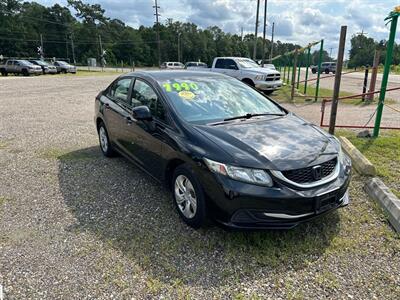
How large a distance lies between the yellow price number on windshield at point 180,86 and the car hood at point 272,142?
2.67ft

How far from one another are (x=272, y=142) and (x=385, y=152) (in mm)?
3271

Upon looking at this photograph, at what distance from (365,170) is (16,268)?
4.29 m

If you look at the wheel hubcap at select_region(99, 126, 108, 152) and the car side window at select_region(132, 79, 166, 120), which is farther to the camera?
the wheel hubcap at select_region(99, 126, 108, 152)

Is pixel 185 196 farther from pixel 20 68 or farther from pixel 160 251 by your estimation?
pixel 20 68

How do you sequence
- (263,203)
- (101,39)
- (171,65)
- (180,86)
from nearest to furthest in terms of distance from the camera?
(263,203) < (180,86) < (171,65) < (101,39)

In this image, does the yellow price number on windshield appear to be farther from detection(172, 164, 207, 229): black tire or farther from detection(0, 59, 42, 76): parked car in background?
detection(0, 59, 42, 76): parked car in background

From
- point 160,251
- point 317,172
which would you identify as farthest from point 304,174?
point 160,251

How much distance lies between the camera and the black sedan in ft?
8.95

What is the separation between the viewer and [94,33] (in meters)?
89.4

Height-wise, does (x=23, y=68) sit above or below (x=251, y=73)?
below

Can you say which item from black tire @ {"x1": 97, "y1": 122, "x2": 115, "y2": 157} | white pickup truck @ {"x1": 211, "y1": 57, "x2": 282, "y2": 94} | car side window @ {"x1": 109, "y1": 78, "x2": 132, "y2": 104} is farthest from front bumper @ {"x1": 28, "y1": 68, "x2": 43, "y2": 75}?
car side window @ {"x1": 109, "y1": 78, "x2": 132, "y2": 104}

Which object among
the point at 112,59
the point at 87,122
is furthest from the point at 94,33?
the point at 87,122

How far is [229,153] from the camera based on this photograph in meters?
2.87

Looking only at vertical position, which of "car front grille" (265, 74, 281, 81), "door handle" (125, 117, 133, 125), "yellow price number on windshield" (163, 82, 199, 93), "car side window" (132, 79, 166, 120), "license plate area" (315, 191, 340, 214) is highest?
"yellow price number on windshield" (163, 82, 199, 93)
